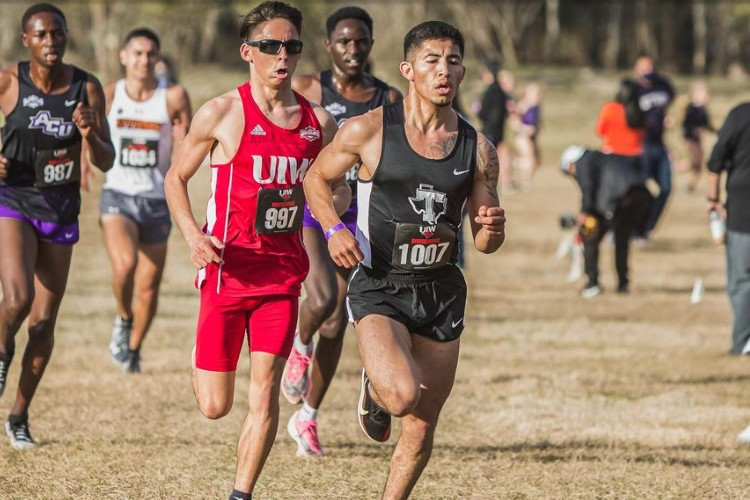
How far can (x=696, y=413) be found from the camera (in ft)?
29.9

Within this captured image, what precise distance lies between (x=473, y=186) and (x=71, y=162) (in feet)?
9.75

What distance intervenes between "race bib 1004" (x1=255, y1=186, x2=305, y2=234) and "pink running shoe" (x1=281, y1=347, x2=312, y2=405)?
79.5 inches

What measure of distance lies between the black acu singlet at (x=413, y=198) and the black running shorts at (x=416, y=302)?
6cm

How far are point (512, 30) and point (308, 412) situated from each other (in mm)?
57509

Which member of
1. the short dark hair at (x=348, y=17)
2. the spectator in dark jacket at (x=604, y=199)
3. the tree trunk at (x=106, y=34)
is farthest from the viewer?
the tree trunk at (x=106, y=34)

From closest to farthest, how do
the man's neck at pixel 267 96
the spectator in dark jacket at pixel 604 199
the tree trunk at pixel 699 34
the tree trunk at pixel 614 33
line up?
the man's neck at pixel 267 96, the spectator in dark jacket at pixel 604 199, the tree trunk at pixel 699 34, the tree trunk at pixel 614 33

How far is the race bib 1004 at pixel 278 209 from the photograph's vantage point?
6.04 metres

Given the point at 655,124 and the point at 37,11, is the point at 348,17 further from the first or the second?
the point at 655,124

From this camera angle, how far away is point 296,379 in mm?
8016

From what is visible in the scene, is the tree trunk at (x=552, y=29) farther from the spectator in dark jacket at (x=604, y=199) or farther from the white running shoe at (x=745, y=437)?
the white running shoe at (x=745, y=437)

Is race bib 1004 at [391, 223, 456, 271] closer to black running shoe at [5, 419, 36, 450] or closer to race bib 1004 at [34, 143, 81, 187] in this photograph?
race bib 1004 at [34, 143, 81, 187]

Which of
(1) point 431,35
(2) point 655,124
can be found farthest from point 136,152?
(2) point 655,124

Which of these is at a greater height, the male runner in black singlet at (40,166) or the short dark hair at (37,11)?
the short dark hair at (37,11)

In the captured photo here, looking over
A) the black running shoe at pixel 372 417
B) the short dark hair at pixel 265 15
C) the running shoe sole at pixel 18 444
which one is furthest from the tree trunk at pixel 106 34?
the black running shoe at pixel 372 417
